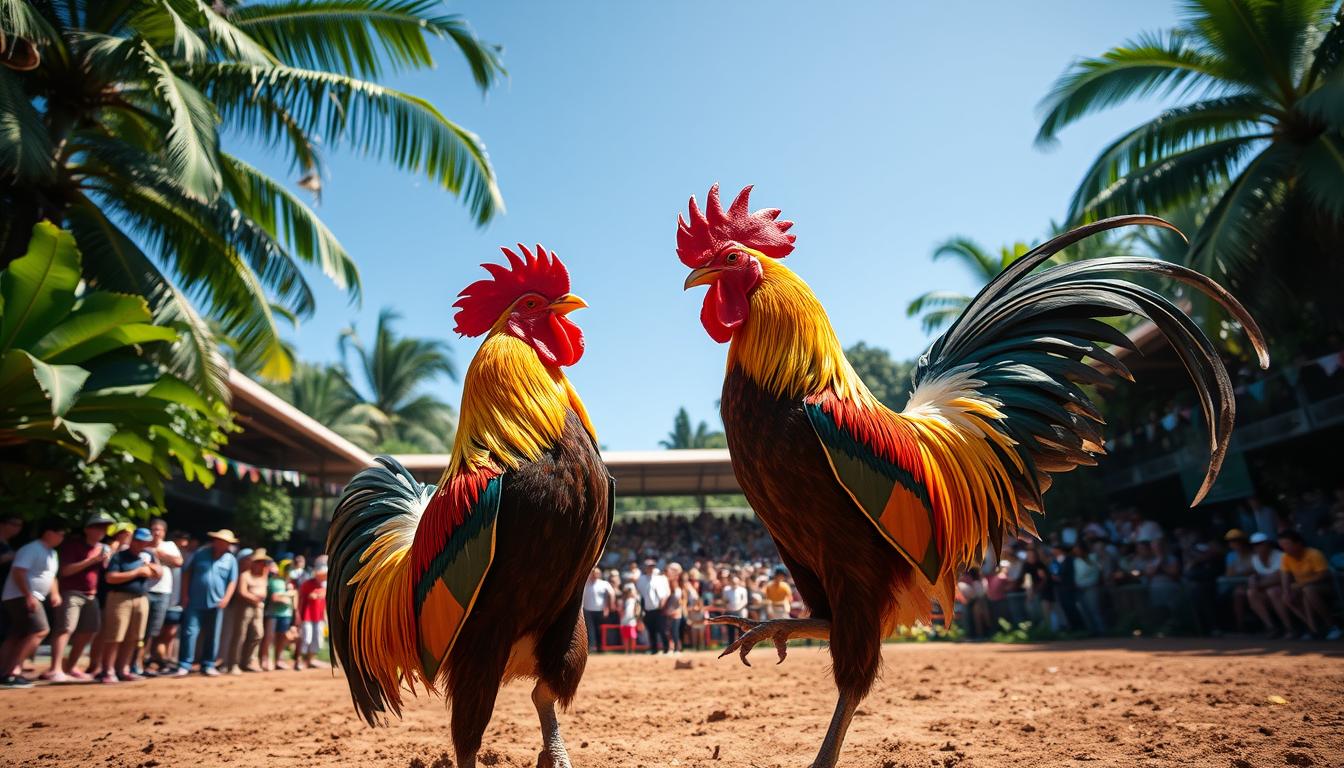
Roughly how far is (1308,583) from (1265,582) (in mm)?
770

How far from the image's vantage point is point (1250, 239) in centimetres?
1241

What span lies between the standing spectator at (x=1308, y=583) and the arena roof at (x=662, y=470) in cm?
1283

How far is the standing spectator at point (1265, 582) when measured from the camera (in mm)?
10805

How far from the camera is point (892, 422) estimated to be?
127 inches

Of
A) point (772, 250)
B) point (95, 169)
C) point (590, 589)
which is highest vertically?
point (95, 169)

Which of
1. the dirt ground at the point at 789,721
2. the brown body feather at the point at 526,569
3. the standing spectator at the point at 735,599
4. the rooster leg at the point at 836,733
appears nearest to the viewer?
the rooster leg at the point at 836,733

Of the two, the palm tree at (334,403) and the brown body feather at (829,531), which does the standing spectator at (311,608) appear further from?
the palm tree at (334,403)

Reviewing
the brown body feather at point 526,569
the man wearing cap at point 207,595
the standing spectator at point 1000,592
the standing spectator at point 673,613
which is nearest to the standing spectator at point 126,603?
the man wearing cap at point 207,595

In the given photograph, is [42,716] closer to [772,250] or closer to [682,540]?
[772,250]

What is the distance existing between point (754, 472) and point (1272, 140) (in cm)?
1462

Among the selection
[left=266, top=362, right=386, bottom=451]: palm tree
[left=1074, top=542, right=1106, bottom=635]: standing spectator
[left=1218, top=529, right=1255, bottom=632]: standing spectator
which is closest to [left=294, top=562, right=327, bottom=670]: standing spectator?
[left=1074, top=542, right=1106, bottom=635]: standing spectator

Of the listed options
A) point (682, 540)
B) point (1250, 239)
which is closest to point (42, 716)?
point (1250, 239)

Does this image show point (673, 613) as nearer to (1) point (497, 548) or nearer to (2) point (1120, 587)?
(2) point (1120, 587)

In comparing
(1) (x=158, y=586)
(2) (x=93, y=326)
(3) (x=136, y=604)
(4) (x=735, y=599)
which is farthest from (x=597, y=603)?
(2) (x=93, y=326)
